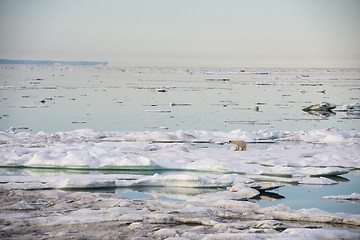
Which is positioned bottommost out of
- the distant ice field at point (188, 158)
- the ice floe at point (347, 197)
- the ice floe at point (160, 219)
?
the distant ice field at point (188, 158)

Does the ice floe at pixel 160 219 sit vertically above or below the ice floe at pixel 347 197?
above

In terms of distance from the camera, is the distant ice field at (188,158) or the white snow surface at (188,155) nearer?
the distant ice field at (188,158)

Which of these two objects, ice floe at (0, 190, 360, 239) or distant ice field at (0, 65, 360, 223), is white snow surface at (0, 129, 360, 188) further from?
ice floe at (0, 190, 360, 239)

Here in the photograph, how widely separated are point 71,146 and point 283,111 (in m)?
12.6

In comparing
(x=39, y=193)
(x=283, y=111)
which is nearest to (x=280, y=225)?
(x=39, y=193)

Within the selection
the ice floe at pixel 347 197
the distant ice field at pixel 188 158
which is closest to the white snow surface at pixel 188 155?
the distant ice field at pixel 188 158

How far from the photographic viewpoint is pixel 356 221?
6.03 meters

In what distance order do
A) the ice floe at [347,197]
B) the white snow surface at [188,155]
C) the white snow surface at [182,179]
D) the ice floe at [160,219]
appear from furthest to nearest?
the white snow surface at [188,155], the ice floe at [347,197], the white snow surface at [182,179], the ice floe at [160,219]

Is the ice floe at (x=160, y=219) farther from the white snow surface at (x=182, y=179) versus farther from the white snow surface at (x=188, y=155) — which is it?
the white snow surface at (x=188, y=155)

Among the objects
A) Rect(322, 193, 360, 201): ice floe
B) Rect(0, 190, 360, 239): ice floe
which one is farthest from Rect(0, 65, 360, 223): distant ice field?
Rect(0, 190, 360, 239): ice floe

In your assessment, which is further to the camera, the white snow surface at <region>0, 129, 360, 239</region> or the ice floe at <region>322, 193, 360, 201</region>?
the ice floe at <region>322, 193, 360, 201</region>

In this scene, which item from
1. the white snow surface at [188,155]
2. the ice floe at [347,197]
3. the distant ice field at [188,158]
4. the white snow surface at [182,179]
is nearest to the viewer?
the white snow surface at [182,179]

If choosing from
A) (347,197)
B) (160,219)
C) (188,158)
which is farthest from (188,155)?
(160,219)

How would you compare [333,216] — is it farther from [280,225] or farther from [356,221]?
[280,225]
